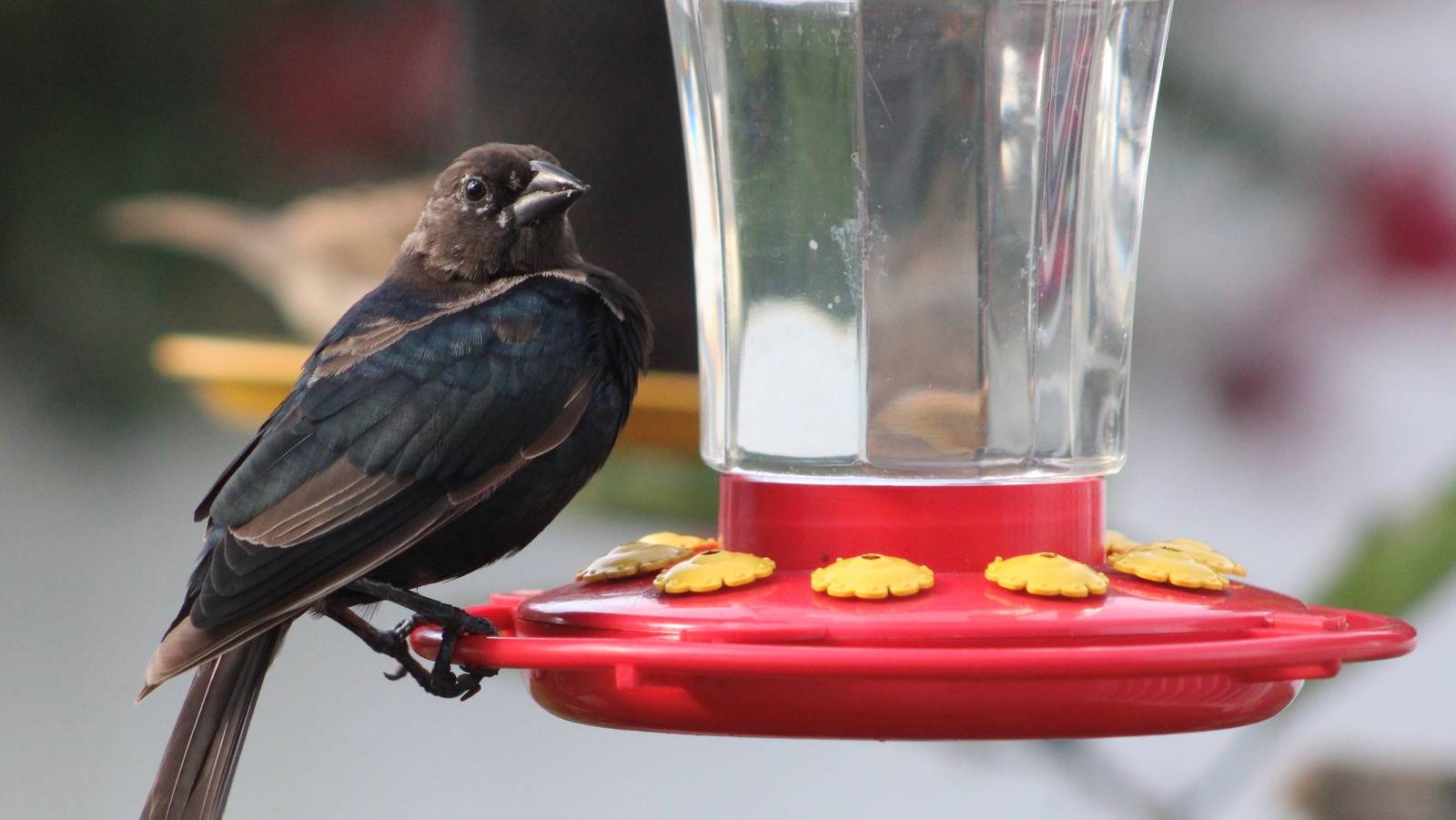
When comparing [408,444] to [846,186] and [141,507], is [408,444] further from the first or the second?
[141,507]

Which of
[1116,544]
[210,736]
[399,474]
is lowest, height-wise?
[210,736]

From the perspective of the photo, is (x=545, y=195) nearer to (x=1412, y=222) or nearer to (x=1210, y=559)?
(x=1210, y=559)

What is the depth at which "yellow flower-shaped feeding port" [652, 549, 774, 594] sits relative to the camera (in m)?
2.06

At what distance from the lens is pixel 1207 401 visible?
3.94 m

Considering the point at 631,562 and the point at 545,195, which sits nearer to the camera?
the point at 631,562

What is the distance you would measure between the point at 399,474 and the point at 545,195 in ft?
2.33

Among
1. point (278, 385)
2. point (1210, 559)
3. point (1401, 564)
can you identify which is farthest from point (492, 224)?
point (1401, 564)

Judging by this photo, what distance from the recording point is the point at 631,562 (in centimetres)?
228

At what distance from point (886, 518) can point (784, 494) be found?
152 millimetres

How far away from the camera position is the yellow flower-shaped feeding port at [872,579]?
1936 mm

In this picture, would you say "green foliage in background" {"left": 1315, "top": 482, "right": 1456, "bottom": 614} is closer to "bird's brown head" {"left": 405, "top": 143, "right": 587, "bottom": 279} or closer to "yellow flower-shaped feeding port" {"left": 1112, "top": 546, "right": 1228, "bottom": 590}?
"yellow flower-shaped feeding port" {"left": 1112, "top": 546, "right": 1228, "bottom": 590}

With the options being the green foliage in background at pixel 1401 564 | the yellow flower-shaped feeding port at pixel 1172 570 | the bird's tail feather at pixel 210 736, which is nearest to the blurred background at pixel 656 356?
the green foliage in background at pixel 1401 564

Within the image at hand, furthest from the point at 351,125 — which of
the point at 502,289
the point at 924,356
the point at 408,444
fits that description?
the point at 924,356

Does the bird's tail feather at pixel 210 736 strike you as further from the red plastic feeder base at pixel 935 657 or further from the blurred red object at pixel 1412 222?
the blurred red object at pixel 1412 222
